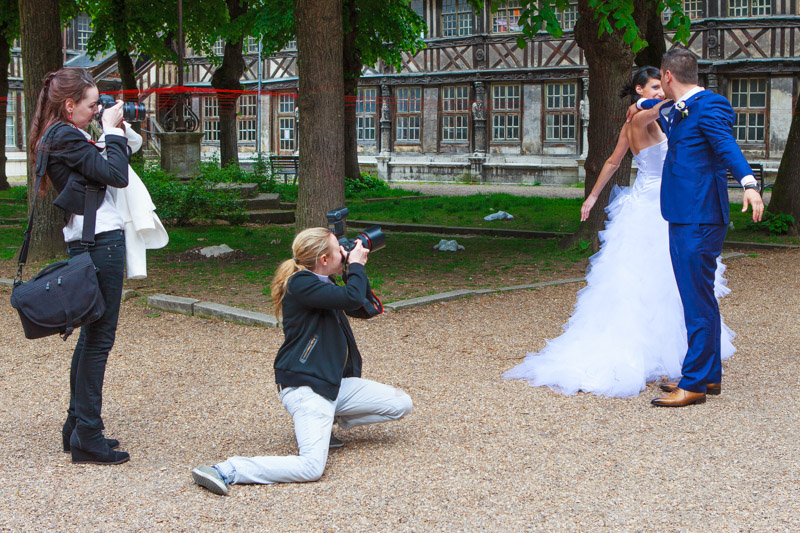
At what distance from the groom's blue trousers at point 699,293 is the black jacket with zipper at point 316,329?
206 cm

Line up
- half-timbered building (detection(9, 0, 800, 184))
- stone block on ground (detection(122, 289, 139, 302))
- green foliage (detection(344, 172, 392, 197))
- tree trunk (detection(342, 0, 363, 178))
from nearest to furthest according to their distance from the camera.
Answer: stone block on ground (detection(122, 289, 139, 302)) → tree trunk (detection(342, 0, 363, 178)) → green foliage (detection(344, 172, 392, 197)) → half-timbered building (detection(9, 0, 800, 184))

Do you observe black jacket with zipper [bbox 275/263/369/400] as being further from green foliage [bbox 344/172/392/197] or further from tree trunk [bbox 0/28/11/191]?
tree trunk [bbox 0/28/11/191]

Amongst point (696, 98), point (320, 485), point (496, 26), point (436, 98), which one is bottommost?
point (320, 485)

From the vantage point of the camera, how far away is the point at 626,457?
4.31m

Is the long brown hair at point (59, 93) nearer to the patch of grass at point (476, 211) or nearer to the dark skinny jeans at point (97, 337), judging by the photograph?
the dark skinny jeans at point (97, 337)

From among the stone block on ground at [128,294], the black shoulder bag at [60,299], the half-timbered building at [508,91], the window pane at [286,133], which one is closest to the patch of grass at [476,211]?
the stone block on ground at [128,294]

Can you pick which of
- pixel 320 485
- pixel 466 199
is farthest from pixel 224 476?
pixel 466 199

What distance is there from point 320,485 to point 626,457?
4.77ft

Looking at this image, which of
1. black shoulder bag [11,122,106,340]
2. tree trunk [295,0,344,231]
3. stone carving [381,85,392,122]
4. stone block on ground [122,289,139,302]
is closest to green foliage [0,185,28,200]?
stone block on ground [122,289,139,302]

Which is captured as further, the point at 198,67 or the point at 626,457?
the point at 198,67

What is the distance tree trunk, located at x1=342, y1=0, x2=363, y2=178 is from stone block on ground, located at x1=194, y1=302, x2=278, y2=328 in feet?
36.9

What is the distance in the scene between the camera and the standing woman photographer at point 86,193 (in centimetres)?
415

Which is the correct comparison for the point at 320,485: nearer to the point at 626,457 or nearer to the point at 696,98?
the point at 626,457

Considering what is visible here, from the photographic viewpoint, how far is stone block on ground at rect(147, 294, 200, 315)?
795 centimetres
